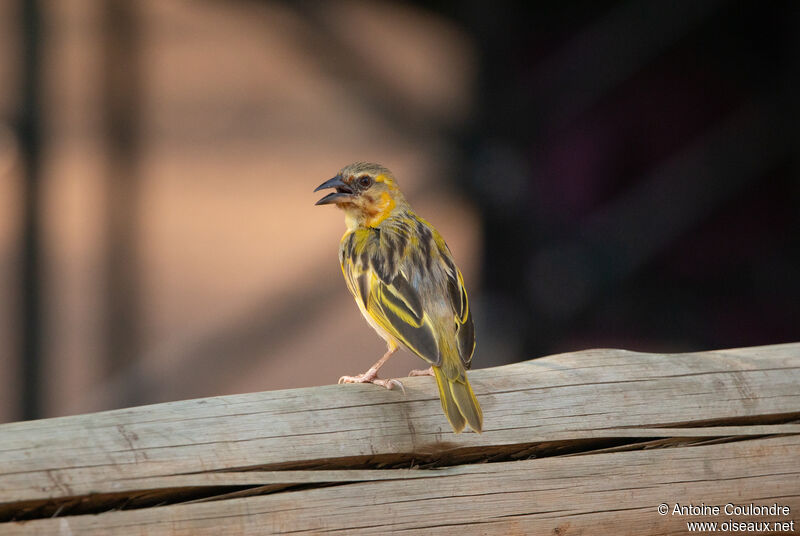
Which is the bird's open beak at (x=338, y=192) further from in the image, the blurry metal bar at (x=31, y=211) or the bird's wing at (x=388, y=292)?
the blurry metal bar at (x=31, y=211)

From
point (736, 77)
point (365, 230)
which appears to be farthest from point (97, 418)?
point (736, 77)

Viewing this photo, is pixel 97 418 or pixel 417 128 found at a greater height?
pixel 417 128

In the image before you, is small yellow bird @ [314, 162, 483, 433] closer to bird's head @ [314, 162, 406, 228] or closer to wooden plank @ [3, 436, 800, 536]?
bird's head @ [314, 162, 406, 228]

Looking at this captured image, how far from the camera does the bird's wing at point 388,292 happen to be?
2.94 meters

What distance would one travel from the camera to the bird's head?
12.0 feet

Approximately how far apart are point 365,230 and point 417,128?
3.12 meters

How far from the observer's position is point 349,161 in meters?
6.30

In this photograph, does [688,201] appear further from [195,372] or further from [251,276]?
[195,372]

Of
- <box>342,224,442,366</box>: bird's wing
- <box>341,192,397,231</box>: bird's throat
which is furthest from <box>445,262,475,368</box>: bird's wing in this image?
<box>341,192,397,231</box>: bird's throat

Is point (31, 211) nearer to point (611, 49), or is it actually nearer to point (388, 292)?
point (388, 292)

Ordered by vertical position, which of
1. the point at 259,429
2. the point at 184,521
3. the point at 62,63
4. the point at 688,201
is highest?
the point at 62,63

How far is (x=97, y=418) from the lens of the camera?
2.07 m

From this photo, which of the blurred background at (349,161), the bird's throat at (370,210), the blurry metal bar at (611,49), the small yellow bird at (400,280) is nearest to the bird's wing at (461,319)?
the small yellow bird at (400,280)

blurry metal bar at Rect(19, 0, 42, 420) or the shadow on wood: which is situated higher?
blurry metal bar at Rect(19, 0, 42, 420)
